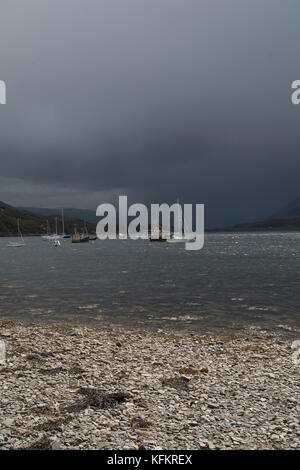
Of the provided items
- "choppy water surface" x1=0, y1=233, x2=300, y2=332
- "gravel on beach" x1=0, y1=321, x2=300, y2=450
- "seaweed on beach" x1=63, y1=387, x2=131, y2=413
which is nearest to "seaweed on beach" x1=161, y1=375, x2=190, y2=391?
"gravel on beach" x1=0, y1=321, x2=300, y2=450

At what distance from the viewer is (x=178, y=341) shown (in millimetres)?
18531

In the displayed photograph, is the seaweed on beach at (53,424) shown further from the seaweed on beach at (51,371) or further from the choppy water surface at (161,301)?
the choppy water surface at (161,301)

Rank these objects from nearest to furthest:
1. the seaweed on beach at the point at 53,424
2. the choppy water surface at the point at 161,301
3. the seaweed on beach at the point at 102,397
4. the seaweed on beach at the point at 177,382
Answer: the seaweed on beach at the point at 53,424, the seaweed on beach at the point at 102,397, the seaweed on beach at the point at 177,382, the choppy water surface at the point at 161,301

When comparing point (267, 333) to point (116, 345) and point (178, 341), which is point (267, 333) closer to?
point (178, 341)

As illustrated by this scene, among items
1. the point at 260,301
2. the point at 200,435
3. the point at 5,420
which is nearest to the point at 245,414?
the point at 200,435

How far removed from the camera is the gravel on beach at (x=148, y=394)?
322 inches

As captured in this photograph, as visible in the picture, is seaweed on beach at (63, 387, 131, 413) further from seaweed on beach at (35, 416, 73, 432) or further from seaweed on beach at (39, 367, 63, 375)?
seaweed on beach at (39, 367, 63, 375)

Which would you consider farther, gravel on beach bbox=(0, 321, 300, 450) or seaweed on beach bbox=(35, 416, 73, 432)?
seaweed on beach bbox=(35, 416, 73, 432)

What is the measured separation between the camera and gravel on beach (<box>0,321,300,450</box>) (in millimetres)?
8180

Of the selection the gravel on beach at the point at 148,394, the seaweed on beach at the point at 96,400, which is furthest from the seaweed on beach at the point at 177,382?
the seaweed on beach at the point at 96,400

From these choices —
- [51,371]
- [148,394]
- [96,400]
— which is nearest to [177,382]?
[148,394]

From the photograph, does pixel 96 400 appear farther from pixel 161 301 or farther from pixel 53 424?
pixel 161 301

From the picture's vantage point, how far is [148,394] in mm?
10883

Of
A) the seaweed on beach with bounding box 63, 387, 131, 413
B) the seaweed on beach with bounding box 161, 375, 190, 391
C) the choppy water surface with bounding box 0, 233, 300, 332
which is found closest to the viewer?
the seaweed on beach with bounding box 63, 387, 131, 413
